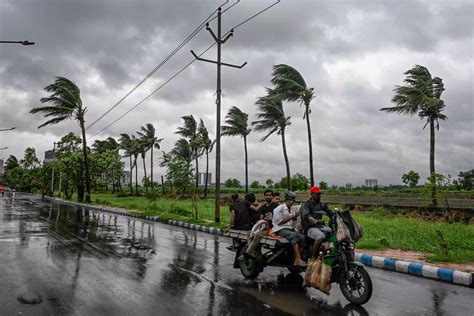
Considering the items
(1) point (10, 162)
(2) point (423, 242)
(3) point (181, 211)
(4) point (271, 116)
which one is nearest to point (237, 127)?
(4) point (271, 116)

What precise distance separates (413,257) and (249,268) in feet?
15.3

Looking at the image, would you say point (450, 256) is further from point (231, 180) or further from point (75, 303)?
point (231, 180)

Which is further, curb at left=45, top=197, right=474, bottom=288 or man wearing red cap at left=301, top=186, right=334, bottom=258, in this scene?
curb at left=45, top=197, right=474, bottom=288

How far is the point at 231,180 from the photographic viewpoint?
85.6 metres

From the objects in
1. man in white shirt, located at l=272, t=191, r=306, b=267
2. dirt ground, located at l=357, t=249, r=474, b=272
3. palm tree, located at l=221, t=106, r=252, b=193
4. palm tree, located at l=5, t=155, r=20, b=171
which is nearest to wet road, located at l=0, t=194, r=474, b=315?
man in white shirt, located at l=272, t=191, r=306, b=267

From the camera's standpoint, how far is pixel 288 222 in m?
7.14

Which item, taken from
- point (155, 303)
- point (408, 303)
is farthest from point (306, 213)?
point (155, 303)

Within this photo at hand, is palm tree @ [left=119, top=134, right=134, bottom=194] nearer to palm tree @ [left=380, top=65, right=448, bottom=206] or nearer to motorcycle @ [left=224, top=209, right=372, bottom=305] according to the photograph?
palm tree @ [left=380, top=65, right=448, bottom=206]

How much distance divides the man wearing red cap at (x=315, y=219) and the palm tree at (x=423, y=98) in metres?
19.7

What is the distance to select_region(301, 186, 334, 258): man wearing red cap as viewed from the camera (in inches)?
243

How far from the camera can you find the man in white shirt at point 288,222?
6.66 metres

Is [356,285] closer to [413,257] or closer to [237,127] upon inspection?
[413,257]

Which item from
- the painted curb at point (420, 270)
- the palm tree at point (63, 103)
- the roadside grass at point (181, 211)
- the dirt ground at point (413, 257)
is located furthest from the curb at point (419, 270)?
the palm tree at point (63, 103)

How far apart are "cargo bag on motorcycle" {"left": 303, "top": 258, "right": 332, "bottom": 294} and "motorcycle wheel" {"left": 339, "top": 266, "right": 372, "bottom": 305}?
258mm
